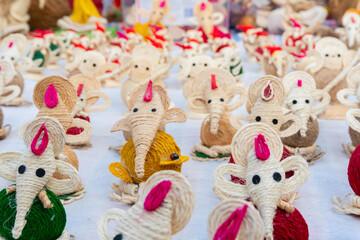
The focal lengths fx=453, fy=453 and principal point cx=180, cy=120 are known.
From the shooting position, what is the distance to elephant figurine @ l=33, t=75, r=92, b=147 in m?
1.66

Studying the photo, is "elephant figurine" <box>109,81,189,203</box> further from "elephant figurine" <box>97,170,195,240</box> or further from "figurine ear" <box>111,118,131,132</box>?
"elephant figurine" <box>97,170,195,240</box>

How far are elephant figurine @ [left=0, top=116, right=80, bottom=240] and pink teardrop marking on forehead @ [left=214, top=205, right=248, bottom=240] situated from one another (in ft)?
1.73

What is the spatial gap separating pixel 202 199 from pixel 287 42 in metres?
2.14

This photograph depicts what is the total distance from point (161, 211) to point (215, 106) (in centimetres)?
97

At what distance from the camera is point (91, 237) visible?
1482 mm

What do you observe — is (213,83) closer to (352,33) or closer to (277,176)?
(277,176)

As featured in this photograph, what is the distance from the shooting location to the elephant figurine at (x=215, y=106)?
1979mm

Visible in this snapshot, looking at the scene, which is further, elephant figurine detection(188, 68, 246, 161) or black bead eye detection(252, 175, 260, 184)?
elephant figurine detection(188, 68, 246, 161)

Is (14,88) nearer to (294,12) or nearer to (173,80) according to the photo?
(173,80)

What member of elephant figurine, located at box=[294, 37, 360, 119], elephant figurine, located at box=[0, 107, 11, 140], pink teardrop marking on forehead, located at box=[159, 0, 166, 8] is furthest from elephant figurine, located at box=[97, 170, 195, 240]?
pink teardrop marking on forehead, located at box=[159, 0, 166, 8]

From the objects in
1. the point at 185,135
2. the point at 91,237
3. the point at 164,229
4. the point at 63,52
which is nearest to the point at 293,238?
the point at 164,229

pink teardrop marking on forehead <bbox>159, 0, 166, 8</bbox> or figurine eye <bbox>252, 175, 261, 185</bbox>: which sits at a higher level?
pink teardrop marking on forehead <bbox>159, 0, 166, 8</bbox>

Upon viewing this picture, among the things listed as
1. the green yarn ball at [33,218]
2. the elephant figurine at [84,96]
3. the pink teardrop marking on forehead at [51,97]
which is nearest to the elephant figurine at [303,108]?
the elephant figurine at [84,96]

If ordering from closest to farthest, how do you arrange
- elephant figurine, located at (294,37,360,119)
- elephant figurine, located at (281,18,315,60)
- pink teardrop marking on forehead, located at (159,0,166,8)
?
elephant figurine, located at (294,37,360,119) < elephant figurine, located at (281,18,315,60) < pink teardrop marking on forehead, located at (159,0,166,8)
